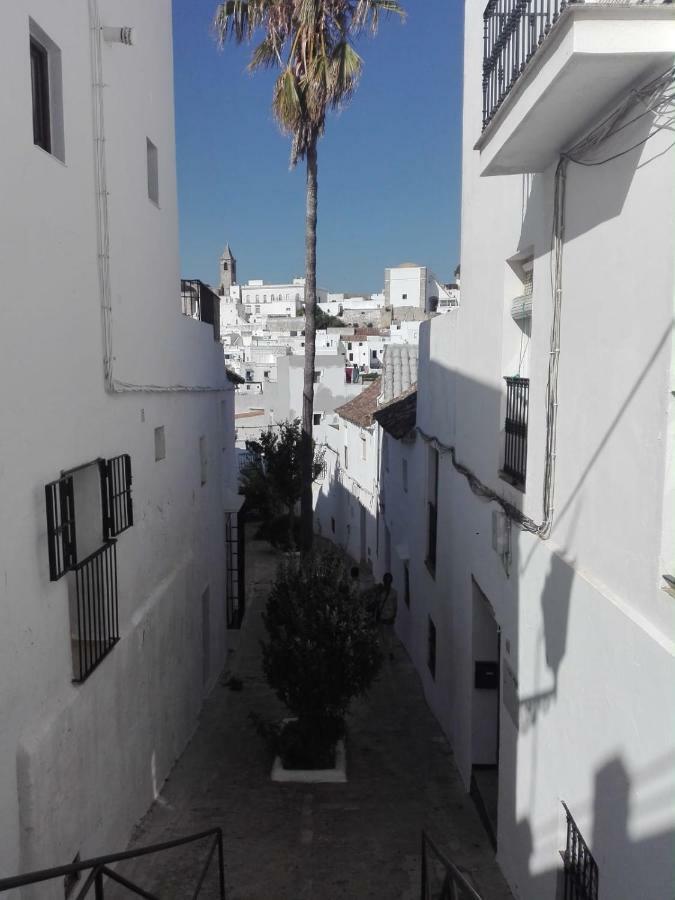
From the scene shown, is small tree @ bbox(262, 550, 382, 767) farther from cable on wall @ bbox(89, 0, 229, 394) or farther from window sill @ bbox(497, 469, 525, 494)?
cable on wall @ bbox(89, 0, 229, 394)

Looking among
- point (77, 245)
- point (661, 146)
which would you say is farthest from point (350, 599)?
point (661, 146)

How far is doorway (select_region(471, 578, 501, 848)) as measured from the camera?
341 inches

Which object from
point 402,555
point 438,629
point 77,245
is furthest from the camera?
point 402,555

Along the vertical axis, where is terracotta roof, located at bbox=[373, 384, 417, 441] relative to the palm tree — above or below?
below

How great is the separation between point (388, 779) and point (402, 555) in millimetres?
5166

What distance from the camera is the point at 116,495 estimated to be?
22.8 ft

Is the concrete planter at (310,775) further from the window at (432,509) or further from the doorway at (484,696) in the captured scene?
the window at (432,509)

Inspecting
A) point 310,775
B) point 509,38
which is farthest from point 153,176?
point 310,775

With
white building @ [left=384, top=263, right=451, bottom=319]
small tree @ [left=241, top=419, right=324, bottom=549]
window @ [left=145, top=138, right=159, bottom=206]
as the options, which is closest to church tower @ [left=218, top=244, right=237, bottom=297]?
white building @ [left=384, top=263, right=451, bottom=319]

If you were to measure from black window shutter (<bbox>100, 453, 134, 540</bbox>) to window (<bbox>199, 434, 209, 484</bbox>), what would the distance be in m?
4.31

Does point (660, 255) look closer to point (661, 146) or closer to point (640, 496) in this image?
point (661, 146)

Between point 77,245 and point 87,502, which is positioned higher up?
point 77,245

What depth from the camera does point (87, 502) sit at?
22.9 ft

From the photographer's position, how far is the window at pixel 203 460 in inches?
467
